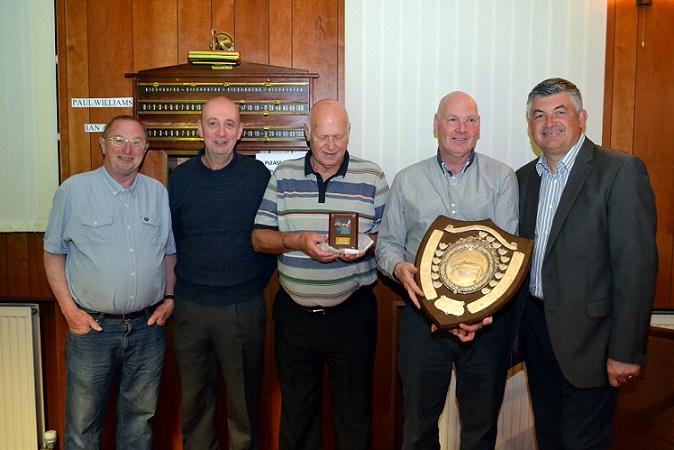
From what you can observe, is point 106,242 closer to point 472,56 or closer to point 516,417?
point 472,56

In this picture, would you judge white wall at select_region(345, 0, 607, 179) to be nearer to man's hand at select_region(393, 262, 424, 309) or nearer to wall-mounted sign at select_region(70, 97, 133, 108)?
man's hand at select_region(393, 262, 424, 309)

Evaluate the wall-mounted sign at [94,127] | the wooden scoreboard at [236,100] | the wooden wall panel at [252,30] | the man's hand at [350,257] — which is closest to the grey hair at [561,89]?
the man's hand at [350,257]

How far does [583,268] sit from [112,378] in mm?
2158

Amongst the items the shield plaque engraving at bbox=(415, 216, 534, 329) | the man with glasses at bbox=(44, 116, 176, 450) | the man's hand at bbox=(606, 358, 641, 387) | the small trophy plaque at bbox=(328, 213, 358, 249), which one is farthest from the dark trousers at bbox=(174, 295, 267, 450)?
the man's hand at bbox=(606, 358, 641, 387)

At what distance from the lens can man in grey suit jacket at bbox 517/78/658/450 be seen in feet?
6.08

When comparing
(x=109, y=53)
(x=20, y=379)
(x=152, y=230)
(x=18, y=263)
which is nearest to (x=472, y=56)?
(x=152, y=230)

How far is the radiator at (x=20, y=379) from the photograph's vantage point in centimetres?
287

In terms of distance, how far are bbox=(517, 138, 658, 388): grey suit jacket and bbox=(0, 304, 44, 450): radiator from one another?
9.15 feet

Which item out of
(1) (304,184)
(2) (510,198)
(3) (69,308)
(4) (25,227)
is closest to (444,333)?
(2) (510,198)

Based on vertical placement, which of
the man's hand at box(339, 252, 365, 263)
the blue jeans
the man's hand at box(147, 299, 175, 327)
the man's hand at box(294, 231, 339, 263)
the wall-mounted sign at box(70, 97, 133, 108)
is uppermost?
the wall-mounted sign at box(70, 97, 133, 108)

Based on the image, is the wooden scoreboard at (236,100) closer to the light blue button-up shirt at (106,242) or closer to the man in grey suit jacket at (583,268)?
the light blue button-up shirt at (106,242)

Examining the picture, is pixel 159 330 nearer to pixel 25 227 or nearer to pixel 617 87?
pixel 25 227

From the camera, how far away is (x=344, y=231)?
209cm

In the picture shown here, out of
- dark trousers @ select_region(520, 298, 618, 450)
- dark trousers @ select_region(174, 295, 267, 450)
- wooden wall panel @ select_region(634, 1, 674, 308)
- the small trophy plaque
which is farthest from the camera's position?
wooden wall panel @ select_region(634, 1, 674, 308)
